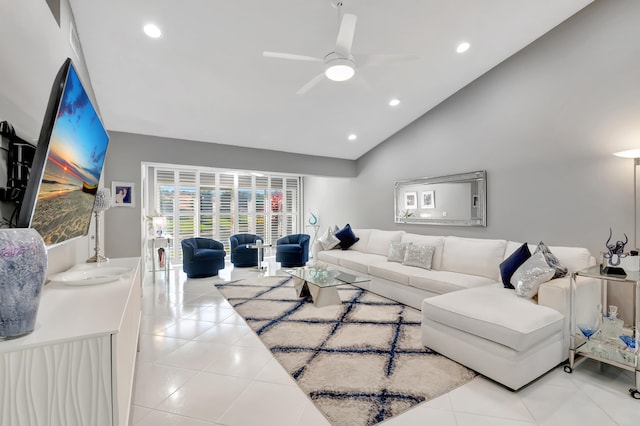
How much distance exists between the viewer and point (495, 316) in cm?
214

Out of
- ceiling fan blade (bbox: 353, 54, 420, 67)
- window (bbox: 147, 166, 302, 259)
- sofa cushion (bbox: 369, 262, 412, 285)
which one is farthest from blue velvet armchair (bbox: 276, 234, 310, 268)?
ceiling fan blade (bbox: 353, 54, 420, 67)

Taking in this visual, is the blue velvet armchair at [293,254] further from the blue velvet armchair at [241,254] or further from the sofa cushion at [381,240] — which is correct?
the sofa cushion at [381,240]

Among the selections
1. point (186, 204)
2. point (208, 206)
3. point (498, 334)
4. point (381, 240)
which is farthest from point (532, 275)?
point (186, 204)

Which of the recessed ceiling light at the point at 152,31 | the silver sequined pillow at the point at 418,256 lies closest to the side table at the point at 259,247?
the silver sequined pillow at the point at 418,256

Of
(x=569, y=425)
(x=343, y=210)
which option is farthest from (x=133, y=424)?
(x=343, y=210)

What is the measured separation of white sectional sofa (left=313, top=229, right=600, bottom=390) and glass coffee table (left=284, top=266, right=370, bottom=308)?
2.78 feet

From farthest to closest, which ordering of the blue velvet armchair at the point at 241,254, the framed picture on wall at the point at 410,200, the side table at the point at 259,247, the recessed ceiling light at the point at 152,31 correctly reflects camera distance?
the blue velvet armchair at the point at 241,254
the side table at the point at 259,247
the framed picture on wall at the point at 410,200
the recessed ceiling light at the point at 152,31

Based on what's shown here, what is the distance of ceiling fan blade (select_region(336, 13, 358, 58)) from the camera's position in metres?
2.17

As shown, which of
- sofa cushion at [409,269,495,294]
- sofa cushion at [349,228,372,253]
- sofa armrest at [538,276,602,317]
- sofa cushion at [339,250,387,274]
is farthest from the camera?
sofa cushion at [349,228,372,253]

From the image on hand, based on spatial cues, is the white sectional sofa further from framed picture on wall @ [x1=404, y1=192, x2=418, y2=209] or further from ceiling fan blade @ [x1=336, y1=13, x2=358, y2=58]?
ceiling fan blade @ [x1=336, y1=13, x2=358, y2=58]

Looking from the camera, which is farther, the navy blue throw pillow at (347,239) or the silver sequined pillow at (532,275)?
the navy blue throw pillow at (347,239)

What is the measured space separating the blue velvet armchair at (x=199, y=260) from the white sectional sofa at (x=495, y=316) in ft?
12.0

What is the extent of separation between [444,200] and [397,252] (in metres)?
1.16

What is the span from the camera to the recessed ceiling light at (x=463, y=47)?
11.0 feet
